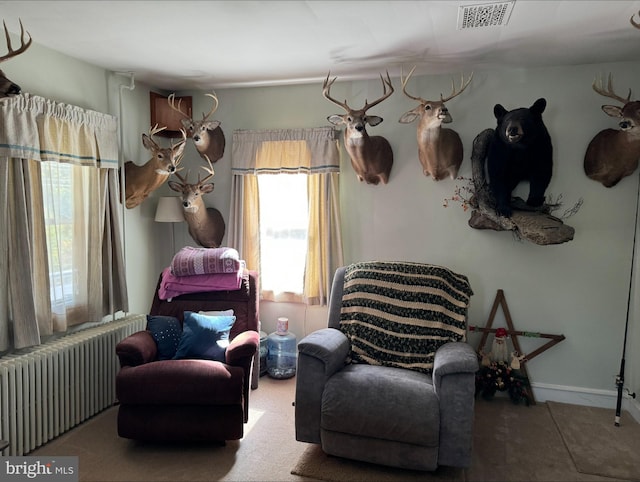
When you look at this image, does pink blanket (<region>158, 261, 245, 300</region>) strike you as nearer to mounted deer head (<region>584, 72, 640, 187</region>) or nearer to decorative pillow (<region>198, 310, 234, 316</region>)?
decorative pillow (<region>198, 310, 234, 316</region>)

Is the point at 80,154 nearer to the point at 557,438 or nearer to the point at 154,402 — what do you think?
the point at 154,402

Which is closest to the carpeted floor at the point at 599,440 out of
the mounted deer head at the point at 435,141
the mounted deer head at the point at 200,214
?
the mounted deer head at the point at 435,141

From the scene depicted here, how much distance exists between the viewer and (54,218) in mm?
3039

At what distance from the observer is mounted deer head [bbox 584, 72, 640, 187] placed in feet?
9.33

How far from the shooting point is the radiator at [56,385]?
8.45 feet

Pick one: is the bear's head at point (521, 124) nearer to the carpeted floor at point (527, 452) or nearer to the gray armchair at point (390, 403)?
the gray armchair at point (390, 403)

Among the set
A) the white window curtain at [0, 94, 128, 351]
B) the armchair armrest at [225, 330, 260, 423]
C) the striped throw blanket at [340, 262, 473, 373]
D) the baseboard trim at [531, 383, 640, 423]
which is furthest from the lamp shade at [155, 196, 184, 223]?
the baseboard trim at [531, 383, 640, 423]

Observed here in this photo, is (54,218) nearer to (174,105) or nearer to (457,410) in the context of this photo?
(174,105)

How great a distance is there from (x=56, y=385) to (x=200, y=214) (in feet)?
5.35

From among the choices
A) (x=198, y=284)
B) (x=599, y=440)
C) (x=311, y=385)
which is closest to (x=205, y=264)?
(x=198, y=284)

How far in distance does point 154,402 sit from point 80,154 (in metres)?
1.75

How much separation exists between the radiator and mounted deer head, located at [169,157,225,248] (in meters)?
0.92

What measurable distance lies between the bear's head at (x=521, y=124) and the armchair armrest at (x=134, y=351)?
2654mm

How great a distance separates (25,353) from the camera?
9.08ft
